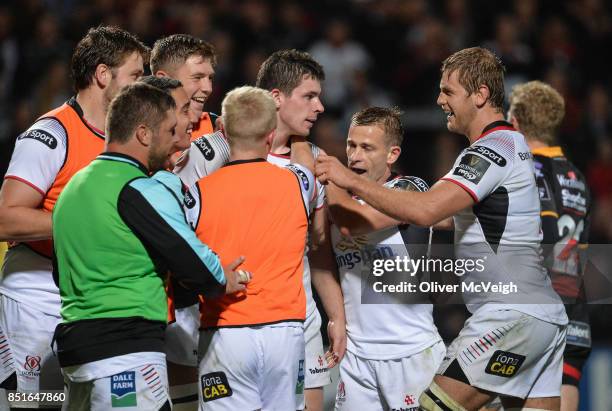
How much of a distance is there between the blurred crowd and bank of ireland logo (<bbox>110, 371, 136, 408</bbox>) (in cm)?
661

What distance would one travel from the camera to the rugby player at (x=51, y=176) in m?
5.11

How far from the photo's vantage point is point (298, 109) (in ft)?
18.1

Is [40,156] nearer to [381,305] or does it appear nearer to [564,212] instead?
[381,305]

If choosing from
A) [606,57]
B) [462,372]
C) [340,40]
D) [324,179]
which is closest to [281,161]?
[324,179]

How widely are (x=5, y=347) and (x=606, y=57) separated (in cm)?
949

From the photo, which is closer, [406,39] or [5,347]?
[5,347]

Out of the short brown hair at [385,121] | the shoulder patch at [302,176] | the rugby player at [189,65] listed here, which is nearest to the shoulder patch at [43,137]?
the rugby player at [189,65]

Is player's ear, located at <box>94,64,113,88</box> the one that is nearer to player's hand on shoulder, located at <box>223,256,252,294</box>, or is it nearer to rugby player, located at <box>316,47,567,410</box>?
rugby player, located at <box>316,47,567,410</box>

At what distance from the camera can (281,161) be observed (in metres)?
5.56

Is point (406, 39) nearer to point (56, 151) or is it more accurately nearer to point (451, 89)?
point (451, 89)

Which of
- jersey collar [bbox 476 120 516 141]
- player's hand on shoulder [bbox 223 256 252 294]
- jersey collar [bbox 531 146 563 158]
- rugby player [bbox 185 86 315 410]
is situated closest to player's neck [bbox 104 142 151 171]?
rugby player [bbox 185 86 315 410]

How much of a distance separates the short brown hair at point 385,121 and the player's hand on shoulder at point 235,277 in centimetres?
150

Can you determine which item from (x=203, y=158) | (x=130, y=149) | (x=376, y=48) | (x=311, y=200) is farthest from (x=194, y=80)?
(x=376, y=48)

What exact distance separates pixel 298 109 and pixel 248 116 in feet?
2.99
